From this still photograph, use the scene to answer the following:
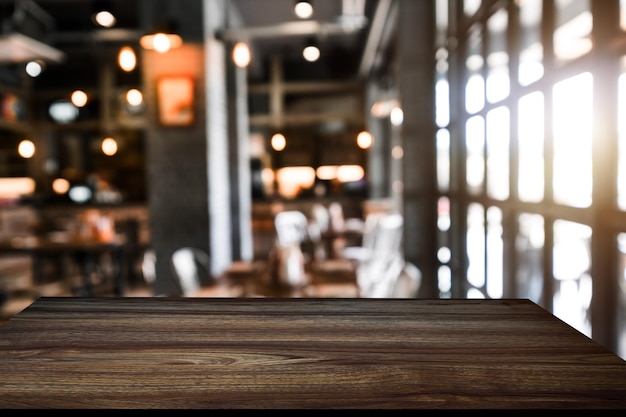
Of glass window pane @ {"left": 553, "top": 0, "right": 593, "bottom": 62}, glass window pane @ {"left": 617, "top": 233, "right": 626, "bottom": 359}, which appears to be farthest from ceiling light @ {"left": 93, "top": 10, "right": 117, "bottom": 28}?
glass window pane @ {"left": 617, "top": 233, "right": 626, "bottom": 359}

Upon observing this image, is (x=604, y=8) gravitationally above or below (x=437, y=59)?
below

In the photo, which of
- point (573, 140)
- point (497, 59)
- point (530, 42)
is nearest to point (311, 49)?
point (497, 59)

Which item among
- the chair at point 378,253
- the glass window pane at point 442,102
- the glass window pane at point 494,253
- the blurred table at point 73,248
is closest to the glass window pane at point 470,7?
the glass window pane at point 442,102

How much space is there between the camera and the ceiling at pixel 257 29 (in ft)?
18.6

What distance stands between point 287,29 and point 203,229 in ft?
8.20

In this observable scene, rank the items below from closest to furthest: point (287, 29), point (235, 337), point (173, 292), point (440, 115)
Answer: point (235, 337), point (440, 115), point (173, 292), point (287, 29)

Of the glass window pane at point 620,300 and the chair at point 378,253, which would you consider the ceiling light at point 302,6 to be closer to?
the chair at point 378,253

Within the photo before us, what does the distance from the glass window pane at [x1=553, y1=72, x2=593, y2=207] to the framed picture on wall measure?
408 centimetres

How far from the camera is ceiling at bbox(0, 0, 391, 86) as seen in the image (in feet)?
18.6

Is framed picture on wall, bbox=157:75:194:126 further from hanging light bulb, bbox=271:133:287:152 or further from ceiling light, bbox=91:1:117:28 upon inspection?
A: hanging light bulb, bbox=271:133:287:152

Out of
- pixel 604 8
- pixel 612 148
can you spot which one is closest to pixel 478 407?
pixel 612 148

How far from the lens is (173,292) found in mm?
5164

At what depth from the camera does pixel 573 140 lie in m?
1.60
